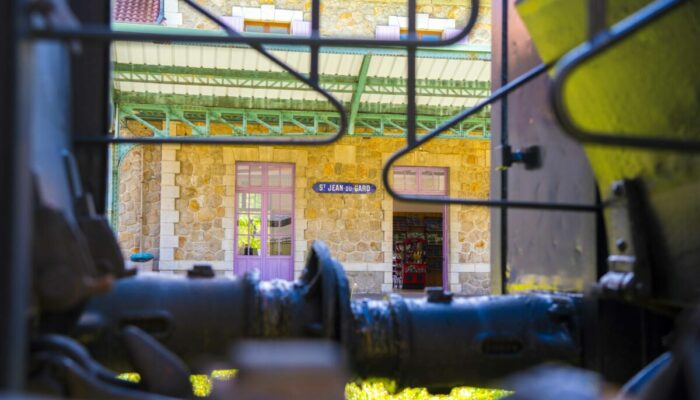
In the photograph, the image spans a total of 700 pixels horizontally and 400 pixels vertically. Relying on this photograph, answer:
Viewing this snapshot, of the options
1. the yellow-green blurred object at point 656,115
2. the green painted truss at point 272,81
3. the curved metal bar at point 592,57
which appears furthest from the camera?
the green painted truss at point 272,81

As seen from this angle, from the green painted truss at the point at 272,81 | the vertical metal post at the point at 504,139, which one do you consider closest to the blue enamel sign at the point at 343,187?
the green painted truss at the point at 272,81

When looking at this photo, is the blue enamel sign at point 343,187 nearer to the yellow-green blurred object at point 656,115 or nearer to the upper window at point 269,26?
the upper window at point 269,26

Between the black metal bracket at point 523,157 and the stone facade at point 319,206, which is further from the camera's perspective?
the stone facade at point 319,206

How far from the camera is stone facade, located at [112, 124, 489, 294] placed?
45.8 feet

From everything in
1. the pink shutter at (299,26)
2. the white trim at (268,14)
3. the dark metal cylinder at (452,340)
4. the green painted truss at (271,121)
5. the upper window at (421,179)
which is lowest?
the dark metal cylinder at (452,340)

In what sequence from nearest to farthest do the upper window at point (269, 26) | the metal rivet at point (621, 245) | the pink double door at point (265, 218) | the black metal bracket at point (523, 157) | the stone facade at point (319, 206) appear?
1. the metal rivet at point (621, 245)
2. the black metal bracket at point (523, 157)
3. the stone facade at point (319, 206)
4. the pink double door at point (265, 218)
5. the upper window at point (269, 26)

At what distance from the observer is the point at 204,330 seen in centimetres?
208

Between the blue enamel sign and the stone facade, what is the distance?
98 millimetres

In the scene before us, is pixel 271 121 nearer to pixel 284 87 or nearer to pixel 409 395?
pixel 284 87

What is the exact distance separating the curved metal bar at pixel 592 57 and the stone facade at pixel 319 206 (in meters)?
12.8

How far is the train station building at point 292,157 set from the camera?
501 inches

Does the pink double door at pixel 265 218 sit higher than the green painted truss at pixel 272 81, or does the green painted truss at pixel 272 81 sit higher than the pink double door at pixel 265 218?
the green painted truss at pixel 272 81

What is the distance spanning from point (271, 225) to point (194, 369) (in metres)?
12.5

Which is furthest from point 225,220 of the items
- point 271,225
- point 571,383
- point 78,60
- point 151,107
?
point 571,383
